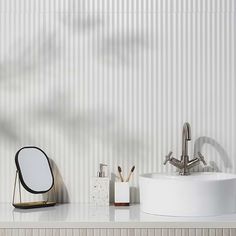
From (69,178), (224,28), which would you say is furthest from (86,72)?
(224,28)

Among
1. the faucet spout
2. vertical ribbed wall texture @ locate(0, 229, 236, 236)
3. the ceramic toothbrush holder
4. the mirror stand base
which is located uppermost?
the faucet spout

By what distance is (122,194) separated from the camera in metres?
2.36

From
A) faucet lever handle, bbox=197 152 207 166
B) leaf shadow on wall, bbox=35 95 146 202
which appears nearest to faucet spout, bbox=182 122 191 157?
faucet lever handle, bbox=197 152 207 166

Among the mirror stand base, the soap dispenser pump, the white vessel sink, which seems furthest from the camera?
the soap dispenser pump

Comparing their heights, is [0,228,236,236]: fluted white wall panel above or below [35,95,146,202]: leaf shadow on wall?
below

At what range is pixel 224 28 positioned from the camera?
249 cm

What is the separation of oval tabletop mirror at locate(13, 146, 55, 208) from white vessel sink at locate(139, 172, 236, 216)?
1.59ft

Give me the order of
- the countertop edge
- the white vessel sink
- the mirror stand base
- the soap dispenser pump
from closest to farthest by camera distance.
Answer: the countertop edge
the white vessel sink
the mirror stand base
the soap dispenser pump

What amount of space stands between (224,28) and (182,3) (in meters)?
0.23

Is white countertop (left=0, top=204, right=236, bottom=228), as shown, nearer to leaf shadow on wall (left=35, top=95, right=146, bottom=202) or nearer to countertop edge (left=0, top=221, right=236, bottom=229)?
countertop edge (left=0, top=221, right=236, bottom=229)

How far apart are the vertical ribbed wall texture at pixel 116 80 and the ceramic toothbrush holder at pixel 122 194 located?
0.17 m

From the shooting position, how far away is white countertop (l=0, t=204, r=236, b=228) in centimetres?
198

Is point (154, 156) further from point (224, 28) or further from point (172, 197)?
point (224, 28)

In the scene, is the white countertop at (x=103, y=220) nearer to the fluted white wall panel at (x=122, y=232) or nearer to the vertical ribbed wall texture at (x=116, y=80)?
the fluted white wall panel at (x=122, y=232)
